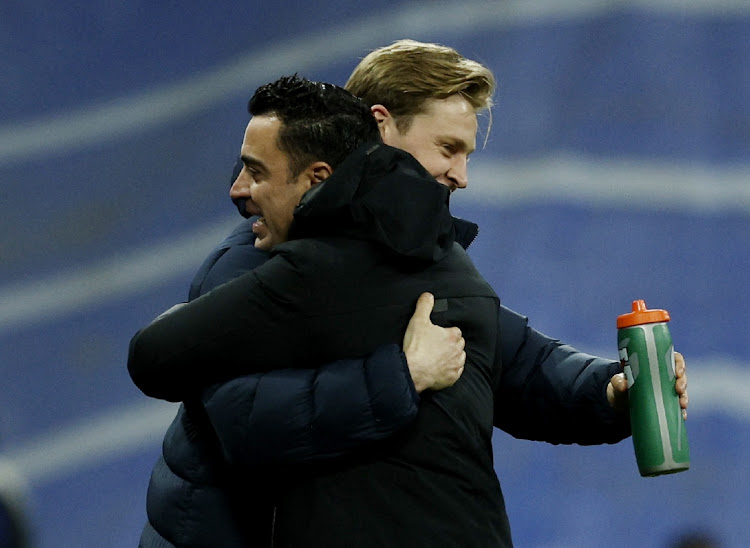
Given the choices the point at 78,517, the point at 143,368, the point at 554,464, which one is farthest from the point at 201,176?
the point at 143,368

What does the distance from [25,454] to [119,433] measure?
0.20 metres

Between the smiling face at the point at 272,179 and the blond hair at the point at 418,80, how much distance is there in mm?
353

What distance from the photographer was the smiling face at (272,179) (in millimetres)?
1272

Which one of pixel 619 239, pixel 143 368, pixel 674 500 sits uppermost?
pixel 619 239

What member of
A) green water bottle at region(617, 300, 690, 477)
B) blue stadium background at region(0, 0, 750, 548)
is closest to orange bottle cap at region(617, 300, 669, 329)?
green water bottle at region(617, 300, 690, 477)

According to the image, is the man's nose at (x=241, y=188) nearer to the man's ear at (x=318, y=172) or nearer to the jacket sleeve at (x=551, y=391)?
the man's ear at (x=318, y=172)

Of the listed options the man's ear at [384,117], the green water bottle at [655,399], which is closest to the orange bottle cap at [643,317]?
the green water bottle at [655,399]

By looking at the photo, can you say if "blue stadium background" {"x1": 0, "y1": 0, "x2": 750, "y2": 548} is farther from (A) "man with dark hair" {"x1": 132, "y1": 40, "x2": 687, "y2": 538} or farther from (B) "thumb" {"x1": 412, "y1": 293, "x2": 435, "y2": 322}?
(B) "thumb" {"x1": 412, "y1": 293, "x2": 435, "y2": 322}

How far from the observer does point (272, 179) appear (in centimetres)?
128

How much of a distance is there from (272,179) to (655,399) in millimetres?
470

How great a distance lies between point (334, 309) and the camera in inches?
46.8

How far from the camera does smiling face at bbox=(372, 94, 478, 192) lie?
5.24 ft

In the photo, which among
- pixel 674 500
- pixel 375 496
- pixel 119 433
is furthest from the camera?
pixel 119 433

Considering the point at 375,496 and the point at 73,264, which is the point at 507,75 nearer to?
→ the point at 73,264
